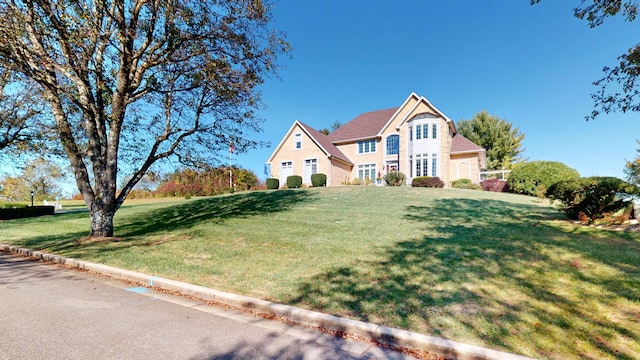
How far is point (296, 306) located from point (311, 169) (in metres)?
23.9

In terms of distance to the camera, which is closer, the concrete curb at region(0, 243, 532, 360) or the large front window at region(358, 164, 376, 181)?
the concrete curb at region(0, 243, 532, 360)

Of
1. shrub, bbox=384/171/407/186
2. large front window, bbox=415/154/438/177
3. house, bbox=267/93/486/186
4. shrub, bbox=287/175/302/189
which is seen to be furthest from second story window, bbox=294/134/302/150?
large front window, bbox=415/154/438/177

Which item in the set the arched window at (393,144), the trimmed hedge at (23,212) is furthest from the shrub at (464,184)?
the trimmed hedge at (23,212)

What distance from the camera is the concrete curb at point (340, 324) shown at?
9.15 ft

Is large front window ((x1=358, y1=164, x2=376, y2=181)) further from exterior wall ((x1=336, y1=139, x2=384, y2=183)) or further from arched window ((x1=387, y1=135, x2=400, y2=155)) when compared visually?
arched window ((x1=387, y1=135, x2=400, y2=155))

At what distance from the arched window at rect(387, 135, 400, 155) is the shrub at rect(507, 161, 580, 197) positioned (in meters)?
9.84

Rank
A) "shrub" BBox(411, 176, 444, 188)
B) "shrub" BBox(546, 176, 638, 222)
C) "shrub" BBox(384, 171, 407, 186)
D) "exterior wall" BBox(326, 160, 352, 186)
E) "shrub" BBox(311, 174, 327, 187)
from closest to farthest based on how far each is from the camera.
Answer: "shrub" BBox(546, 176, 638, 222) → "shrub" BBox(411, 176, 444, 188) → "shrub" BBox(384, 171, 407, 186) → "shrub" BBox(311, 174, 327, 187) → "exterior wall" BBox(326, 160, 352, 186)

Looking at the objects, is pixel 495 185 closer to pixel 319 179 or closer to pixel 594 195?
pixel 319 179

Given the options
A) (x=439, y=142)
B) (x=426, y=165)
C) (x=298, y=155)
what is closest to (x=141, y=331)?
(x=426, y=165)

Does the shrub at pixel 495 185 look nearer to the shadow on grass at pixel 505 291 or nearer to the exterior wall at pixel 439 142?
the exterior wall at pixel 439 142

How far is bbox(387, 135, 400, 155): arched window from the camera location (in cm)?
2727

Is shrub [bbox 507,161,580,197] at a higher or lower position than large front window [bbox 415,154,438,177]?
lower

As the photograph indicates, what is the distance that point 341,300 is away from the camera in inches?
155

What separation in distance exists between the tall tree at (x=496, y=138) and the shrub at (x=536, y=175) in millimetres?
21795
